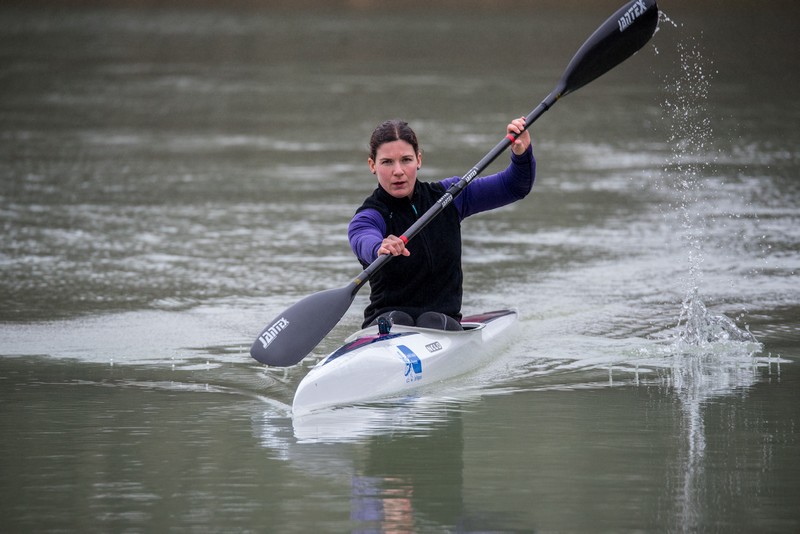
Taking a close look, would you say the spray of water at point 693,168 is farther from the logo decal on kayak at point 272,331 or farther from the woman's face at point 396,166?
the logo decal on kayak at point 272,331

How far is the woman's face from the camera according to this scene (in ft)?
22.5

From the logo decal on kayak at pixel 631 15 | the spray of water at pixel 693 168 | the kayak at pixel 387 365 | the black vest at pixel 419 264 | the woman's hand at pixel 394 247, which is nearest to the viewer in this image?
the kayak at pixel 387 365

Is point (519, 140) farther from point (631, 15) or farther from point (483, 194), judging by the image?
point (631, 15)

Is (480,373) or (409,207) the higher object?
(409,207)

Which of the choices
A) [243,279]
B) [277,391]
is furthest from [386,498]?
[243,279]

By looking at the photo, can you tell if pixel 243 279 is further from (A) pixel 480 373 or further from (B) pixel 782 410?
(B) pixel 782 410

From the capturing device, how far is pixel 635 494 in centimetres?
491

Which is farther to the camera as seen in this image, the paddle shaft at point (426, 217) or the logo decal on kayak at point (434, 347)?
the logo decal on kayak at point (434, 347)

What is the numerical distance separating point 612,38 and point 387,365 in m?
2.81

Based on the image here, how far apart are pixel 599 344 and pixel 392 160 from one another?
5.96 ft

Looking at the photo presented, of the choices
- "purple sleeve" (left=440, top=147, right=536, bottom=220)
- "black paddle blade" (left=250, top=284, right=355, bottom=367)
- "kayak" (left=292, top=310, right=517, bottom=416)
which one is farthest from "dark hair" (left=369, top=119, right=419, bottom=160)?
"kayak" (left=292, top=310, right=517, bottom=416)

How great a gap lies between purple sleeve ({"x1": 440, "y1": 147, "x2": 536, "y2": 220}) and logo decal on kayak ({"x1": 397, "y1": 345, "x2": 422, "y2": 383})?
1000 millimetres

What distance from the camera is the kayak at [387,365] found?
6391 mm

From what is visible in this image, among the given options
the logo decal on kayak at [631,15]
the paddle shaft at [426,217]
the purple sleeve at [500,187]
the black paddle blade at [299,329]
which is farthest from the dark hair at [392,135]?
the logo decal on kayak at [631,15]
